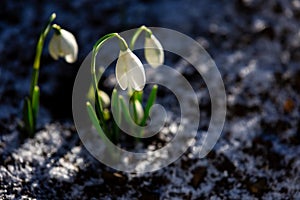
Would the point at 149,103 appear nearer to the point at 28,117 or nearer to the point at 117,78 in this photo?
the point at 117,78

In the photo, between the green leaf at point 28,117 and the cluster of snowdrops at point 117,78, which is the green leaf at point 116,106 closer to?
the cluster of snowdrops at point 117,78

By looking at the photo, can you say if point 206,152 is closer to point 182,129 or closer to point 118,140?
point 182,129

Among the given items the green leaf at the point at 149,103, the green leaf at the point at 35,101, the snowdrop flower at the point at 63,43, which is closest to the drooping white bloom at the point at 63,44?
the snowdrop flower at the point at 63,43

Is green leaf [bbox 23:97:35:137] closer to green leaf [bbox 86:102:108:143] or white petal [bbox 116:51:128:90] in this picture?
green leaf [bbox 86:102:108:143]

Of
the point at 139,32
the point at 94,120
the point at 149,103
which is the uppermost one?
the point at 139,32

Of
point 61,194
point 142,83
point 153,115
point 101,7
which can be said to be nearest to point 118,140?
point 153,115

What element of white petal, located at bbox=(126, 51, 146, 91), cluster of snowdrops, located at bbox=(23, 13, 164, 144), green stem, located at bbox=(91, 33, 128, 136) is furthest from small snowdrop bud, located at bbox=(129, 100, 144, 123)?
white petal, located at bbox=(126, 51, 146, 91)

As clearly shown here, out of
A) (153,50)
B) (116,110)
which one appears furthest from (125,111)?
(153,50)
